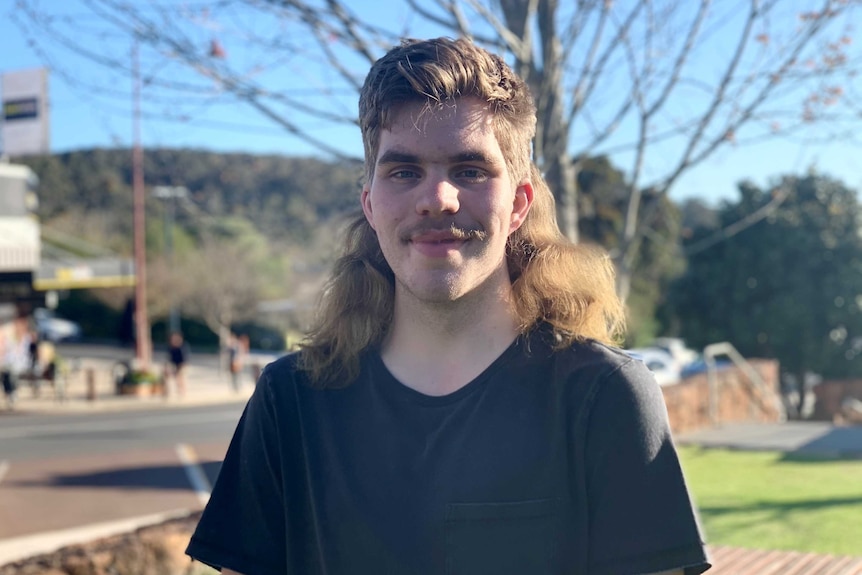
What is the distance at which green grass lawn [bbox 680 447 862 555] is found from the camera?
5.28 metres

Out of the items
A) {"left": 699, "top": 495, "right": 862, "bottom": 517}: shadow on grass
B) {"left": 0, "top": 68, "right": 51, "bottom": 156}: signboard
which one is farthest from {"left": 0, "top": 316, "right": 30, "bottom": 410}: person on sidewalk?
{"left": 699, "top": 495, "right": 862, "bottom": 517}: shadow on grass

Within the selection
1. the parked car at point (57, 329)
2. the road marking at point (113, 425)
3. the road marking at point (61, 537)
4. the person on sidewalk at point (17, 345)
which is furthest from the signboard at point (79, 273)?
the road marking at point (61, 537)

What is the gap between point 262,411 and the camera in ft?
6.35

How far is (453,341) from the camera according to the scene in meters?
1.85

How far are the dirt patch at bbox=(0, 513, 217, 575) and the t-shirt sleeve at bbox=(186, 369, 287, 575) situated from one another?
114 inches

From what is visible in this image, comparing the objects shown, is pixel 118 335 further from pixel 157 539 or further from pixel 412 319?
pixel 412 319

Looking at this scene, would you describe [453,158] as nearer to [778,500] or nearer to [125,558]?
[125,558]

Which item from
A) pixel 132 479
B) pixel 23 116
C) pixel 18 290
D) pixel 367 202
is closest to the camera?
pixel 367 202

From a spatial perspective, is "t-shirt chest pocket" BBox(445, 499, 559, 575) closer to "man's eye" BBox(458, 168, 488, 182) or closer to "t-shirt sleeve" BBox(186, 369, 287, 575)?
"t-shirt sleeve" BBox(186, 369, 287, 575)

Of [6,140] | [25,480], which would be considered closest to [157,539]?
[25,480]

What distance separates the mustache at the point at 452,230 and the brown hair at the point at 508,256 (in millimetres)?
147

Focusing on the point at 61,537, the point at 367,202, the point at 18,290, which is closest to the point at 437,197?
the point at 367,202

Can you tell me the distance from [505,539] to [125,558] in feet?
12.1

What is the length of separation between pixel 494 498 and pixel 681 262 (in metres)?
30.8
